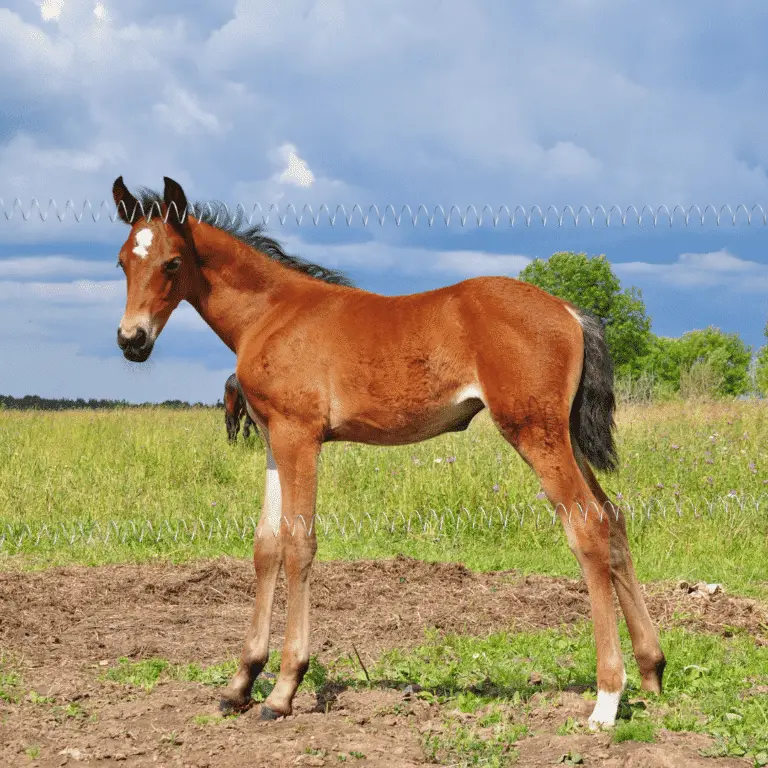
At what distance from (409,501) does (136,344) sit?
6.04 m

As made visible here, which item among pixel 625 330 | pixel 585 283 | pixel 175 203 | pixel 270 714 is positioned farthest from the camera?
pixel 625 330

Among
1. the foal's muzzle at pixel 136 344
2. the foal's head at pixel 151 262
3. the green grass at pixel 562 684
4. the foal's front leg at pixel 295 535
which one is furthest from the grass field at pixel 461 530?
the foal's head at pixel 151 262

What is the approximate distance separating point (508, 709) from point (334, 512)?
6126 millimetres

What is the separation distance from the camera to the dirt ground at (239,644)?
13.9 feet

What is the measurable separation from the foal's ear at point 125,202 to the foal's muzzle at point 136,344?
701mm

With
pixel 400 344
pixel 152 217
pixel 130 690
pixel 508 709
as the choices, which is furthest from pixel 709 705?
pixel 152 217

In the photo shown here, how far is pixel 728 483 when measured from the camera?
35.4 ft

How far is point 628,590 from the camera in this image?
15.2ft

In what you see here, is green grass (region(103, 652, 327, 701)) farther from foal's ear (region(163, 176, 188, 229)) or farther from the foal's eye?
foal's ear (region(163, 176, 188, 229))

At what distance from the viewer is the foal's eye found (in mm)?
4922

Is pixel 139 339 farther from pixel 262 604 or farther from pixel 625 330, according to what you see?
pixel 625 330

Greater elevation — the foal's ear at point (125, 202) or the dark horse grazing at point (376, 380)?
the foal's ear at point (125, 202)

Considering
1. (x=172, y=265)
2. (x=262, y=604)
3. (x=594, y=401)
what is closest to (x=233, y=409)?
(x=172, y=265)

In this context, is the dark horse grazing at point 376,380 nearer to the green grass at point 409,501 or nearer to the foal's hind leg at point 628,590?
the foal's hind leg at point 628,590
